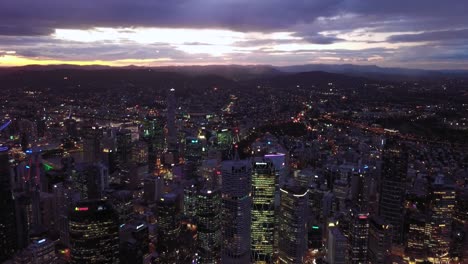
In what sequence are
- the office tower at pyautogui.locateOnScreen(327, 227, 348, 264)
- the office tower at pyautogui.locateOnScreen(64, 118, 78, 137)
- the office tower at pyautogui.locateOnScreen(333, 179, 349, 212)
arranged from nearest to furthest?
1. the office tower at pyautogui.locateOnScreen(327, 227, 348, 264)
2. the office tower at pyautogui.locateOnScreen(333, 179, 349, 212)
3. the office tower at pyautogui.locateOnScreen(64, 118, 78, 137)

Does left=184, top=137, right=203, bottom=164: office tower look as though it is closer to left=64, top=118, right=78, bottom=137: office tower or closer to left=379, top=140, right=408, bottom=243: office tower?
left=64, top=118, right=78, bottom=137: office tower

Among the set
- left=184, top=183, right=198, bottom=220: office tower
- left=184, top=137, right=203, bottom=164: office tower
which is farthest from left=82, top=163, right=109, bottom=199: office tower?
left=184, top=137, right=203, bottom=164: office tower

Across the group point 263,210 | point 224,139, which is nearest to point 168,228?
point 263,210

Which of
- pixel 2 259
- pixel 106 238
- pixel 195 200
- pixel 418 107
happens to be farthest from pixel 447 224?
pixel 418 107

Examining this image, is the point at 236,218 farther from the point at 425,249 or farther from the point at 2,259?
the point at 2,259

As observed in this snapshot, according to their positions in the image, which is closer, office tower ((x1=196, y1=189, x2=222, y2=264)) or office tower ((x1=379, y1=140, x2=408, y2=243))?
office tower ((x1=196, y1=189, x2=222, y2=264))

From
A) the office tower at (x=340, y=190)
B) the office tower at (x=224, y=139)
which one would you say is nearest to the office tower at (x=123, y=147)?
the office tower at (x=224, y=139)

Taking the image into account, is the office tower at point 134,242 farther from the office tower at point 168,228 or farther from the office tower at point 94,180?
the office tower at point 94,180
